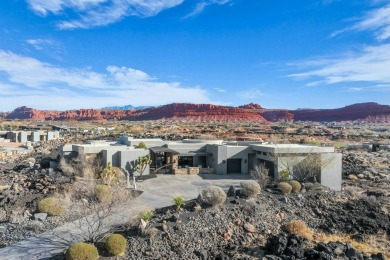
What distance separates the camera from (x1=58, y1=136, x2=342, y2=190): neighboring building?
98.9ft

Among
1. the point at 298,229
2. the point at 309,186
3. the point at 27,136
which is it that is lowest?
the point at 298,229

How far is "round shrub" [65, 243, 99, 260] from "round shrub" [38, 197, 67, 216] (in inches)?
249

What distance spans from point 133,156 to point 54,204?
11315 millimetres

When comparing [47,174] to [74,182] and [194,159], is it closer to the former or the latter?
[74,182]

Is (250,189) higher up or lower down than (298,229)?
higher up

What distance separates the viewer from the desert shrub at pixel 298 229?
851 inches

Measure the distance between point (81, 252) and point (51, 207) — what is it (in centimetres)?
714

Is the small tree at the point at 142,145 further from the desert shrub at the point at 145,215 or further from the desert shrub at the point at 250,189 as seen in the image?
the desert shrub at the point at 145,215

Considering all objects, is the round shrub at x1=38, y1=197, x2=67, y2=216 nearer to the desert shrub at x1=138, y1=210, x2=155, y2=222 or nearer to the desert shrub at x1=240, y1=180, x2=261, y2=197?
the desert shrub at x1=138, y1=210, x2=155, y2=222

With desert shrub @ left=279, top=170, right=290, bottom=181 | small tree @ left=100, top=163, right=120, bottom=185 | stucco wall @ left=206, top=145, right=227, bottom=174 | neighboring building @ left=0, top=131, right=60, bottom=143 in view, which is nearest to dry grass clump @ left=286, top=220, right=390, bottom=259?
desert shrub @ left=279, top=170, right=290, bottom=181

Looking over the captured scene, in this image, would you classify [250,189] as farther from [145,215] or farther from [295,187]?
[145,215]

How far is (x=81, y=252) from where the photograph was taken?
15.0 meters

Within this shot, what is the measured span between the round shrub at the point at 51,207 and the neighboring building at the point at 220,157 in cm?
1006

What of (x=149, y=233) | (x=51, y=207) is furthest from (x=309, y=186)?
(x=51, y=207)
